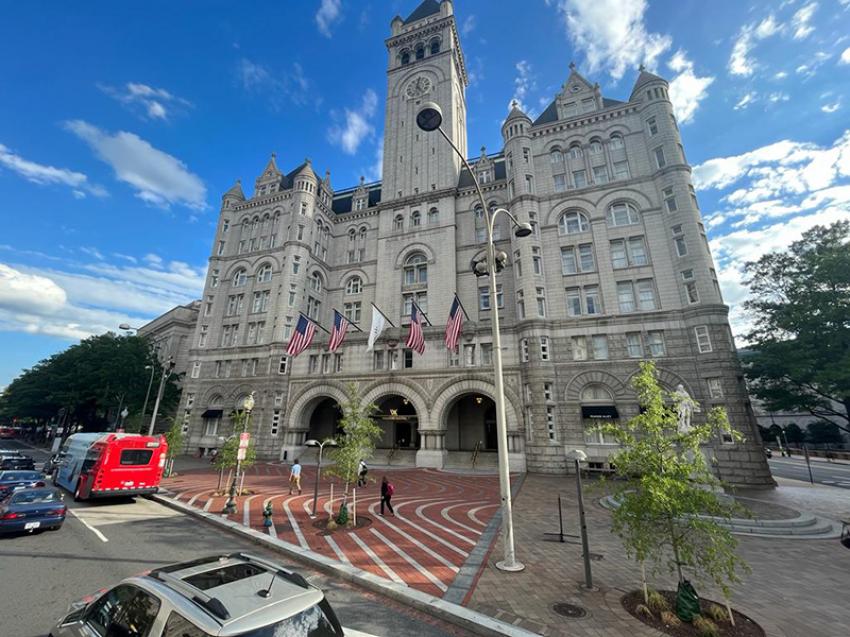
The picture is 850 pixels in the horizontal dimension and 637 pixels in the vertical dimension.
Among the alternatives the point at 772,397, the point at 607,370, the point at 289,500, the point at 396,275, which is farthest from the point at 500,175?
the point at 289,500

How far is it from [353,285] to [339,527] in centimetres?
3500

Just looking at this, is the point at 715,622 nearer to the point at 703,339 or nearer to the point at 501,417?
the point at 501,417

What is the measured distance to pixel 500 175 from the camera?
138 feet

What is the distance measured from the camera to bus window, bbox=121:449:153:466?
56.0 feet

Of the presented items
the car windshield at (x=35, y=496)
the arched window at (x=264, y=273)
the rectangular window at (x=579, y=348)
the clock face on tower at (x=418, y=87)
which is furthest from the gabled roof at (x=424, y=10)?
the car windshield at (x=35, y=496)

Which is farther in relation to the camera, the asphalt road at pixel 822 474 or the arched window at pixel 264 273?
the arched window at pixel 264 273

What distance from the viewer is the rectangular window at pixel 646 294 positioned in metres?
28.8

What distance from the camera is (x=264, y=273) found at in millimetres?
44062

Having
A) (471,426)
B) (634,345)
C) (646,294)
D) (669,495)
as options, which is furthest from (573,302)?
(669,495)

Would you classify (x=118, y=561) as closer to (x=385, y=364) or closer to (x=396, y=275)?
(x=385, y=364)

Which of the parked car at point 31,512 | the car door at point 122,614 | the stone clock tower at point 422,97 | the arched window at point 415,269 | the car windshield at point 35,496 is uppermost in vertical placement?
the stone clock tower at point 422,97

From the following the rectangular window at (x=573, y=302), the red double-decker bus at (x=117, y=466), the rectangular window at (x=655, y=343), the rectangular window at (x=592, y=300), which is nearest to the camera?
the red double-decker bus at (x=117, y=466)

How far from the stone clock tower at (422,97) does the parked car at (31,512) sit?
127 feet

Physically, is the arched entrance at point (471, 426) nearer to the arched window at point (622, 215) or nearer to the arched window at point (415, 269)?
the arched window at point (415, 269)
